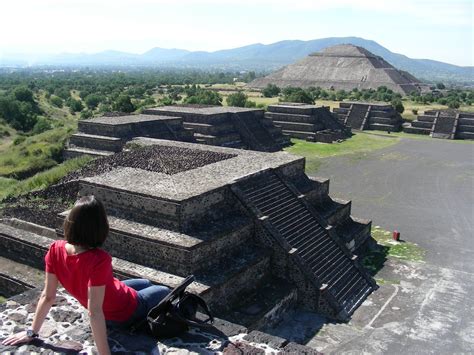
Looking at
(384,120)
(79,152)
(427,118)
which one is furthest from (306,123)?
(79,152)

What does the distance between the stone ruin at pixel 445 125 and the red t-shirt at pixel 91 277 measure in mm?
38793

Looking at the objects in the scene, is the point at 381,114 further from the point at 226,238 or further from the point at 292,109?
the point at 226,238

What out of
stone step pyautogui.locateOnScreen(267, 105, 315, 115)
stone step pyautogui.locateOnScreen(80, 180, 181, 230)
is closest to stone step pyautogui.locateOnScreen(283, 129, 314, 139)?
stone step pyautogui.locateOnScreen(267, 105, 315, 115)

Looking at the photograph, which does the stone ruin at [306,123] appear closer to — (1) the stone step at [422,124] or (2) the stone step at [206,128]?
(1) the stone step at [422,124]

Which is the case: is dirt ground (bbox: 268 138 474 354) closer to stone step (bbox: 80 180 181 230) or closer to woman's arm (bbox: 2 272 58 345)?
stone step (bbox: 80 180 181 230)

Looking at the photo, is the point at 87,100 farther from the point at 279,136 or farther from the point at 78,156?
the point at 78,156

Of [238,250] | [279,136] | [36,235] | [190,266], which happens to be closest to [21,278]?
[36,235]

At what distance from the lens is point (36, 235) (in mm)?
11602

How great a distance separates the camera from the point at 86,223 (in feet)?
11.5

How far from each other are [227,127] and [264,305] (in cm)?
1787

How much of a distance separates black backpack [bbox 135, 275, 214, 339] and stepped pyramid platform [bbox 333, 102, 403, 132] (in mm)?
38092

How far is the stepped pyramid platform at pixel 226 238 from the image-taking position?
9.63 metres

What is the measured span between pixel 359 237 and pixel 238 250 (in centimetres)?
510

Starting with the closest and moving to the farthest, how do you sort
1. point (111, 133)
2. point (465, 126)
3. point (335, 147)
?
point (111, 133), point (335, 147), point (465, 126)
